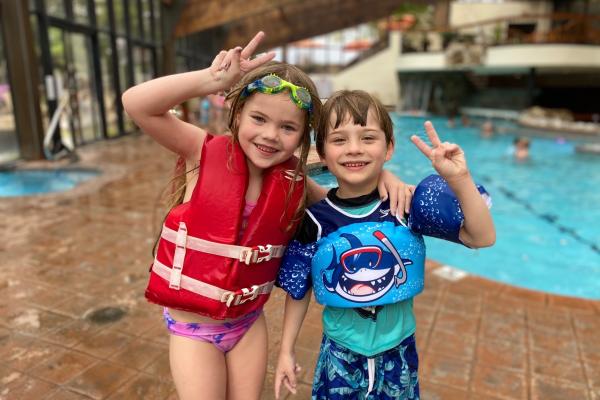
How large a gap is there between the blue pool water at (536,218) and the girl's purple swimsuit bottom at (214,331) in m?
0.62

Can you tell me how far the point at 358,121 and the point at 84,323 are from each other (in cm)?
245

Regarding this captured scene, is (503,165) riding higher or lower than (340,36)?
lower

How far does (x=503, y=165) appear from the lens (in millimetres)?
12641

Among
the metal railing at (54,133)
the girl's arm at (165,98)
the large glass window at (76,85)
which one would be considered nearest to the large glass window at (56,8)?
the large glass window at (76,85)

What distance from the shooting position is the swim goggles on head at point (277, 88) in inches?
56.1

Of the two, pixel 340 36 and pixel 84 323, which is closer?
pixel 84 323

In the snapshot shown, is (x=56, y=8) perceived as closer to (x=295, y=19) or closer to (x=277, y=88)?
(x=277, y=88)

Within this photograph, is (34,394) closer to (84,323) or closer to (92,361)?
(92,361)

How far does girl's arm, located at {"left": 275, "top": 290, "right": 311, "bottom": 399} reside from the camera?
5.25 ft

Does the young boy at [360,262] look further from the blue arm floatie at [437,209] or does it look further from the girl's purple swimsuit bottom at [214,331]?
the girl's purple swimsuit bottom at [214,331]

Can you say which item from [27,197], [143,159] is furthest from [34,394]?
[143,159]

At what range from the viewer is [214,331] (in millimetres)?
1580

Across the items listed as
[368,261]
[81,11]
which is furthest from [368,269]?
[81,11]

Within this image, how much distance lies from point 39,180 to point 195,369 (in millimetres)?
7161
